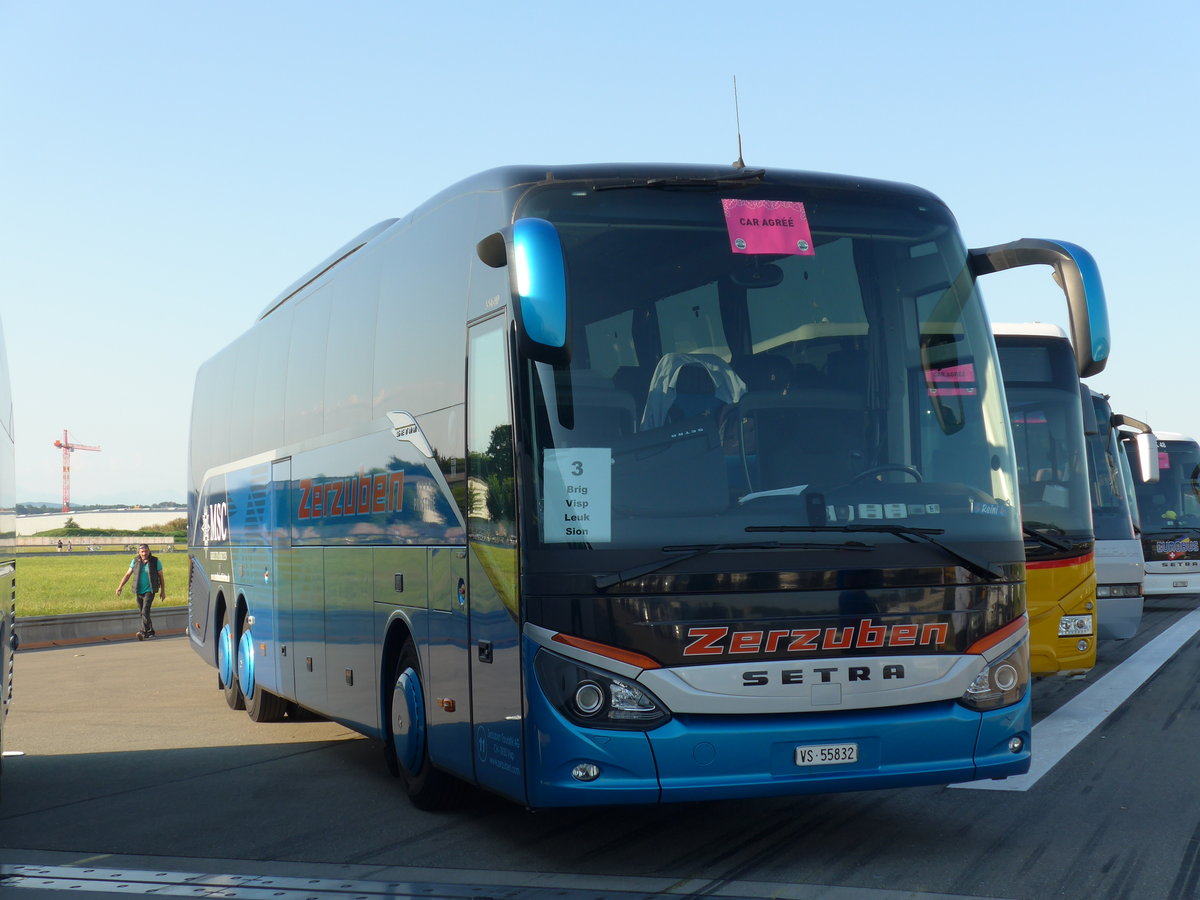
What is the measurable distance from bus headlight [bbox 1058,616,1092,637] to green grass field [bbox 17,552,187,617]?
75.1 ft

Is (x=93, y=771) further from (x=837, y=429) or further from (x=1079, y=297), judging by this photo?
(x=1079, y=297)

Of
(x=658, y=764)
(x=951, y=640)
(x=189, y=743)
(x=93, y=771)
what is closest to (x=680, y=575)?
(x=658, y=764)

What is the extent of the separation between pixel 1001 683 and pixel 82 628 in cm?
2338

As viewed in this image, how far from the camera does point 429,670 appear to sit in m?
8.12

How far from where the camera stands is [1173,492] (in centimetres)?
2917

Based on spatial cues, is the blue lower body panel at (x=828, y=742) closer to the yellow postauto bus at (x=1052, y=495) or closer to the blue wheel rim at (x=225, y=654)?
the yellow postauto bus at (x=1052, y=495)

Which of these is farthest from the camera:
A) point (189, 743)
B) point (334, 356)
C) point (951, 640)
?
point (189, 743)

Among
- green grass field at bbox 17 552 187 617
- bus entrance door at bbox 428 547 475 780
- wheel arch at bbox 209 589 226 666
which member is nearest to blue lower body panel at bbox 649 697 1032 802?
bus entrance door at bbox 428 547 475 780

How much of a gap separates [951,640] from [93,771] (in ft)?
21.8

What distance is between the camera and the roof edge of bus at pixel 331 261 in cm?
1029

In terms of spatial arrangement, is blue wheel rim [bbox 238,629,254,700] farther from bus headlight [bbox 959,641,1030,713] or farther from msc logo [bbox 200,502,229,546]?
bus headlight [bbox 959,641,1030,713]

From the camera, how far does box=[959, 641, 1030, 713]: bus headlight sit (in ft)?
22.4

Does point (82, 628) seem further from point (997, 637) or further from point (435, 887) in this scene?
point (997, 637)

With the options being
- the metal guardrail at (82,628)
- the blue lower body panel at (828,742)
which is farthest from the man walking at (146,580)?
the blue lower body panel at (828,742)
